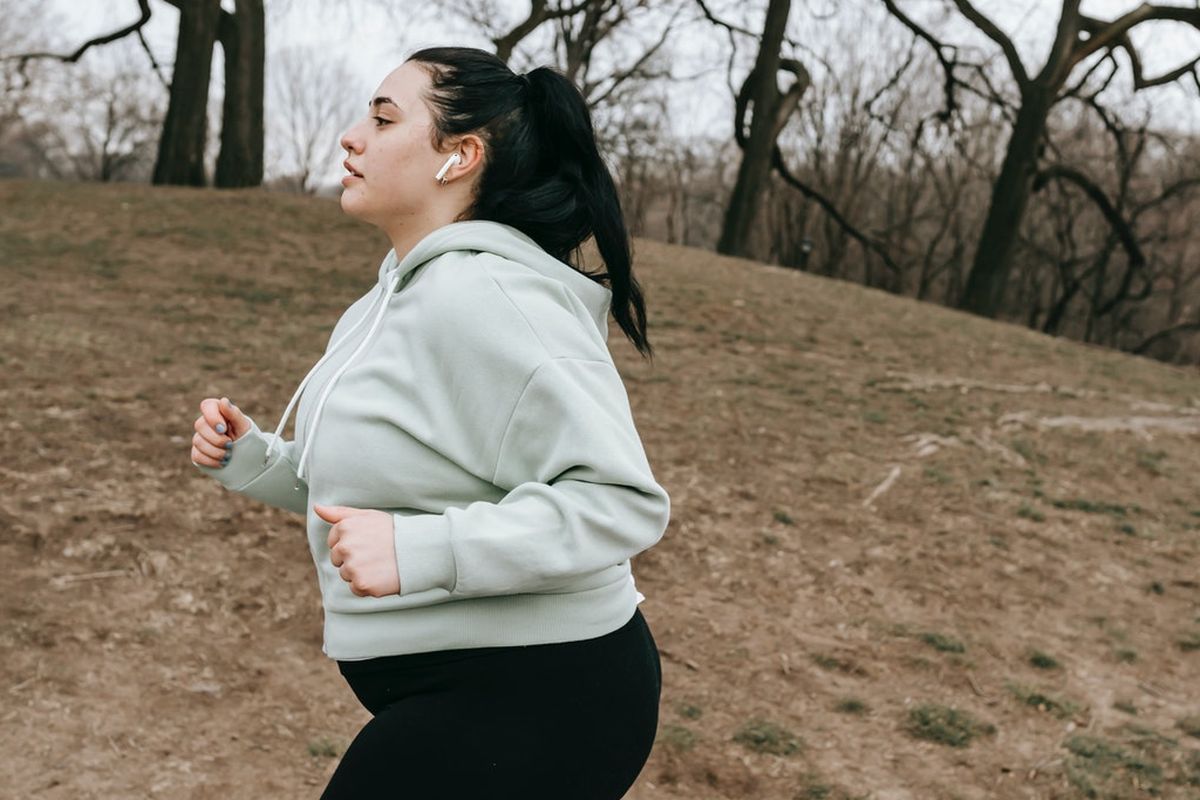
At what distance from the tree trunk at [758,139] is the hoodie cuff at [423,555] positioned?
15.2m

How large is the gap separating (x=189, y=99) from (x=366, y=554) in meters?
14.0

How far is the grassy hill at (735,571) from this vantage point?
3699 mm

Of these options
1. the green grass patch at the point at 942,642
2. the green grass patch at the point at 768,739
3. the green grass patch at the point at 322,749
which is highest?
the green grass patch at the point at 942,642

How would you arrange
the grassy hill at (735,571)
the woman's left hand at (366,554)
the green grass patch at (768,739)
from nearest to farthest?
the woman's left hand at (366,554) < the grassy hill at (735,571) < the green grass patch at (768,739)

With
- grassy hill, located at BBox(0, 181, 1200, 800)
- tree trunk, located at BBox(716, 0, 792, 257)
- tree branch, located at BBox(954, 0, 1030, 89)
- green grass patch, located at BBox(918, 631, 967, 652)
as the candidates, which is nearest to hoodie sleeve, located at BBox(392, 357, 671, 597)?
grassy hill, located at BBox(0, 181, 1200, 800)

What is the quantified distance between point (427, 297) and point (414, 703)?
22.4 inches

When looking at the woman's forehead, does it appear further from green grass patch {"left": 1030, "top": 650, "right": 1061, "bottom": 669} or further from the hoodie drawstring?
green grass patch {"left": 1030, "top": 650, "right": 1061, "bottom": 669}

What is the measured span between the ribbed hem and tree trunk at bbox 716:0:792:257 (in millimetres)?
15052

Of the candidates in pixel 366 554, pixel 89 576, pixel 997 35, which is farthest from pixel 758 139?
pixel 366 554

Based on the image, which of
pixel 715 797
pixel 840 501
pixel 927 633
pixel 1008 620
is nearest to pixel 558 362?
pixel 715 797

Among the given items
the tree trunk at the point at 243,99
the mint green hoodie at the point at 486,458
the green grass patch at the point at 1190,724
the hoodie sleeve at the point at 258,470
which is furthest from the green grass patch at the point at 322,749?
the tree trunk at the point at 243,99

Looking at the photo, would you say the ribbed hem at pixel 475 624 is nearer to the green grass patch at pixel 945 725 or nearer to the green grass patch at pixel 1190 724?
the green grass patch at pixel 945 725

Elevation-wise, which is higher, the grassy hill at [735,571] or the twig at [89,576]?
the grassy hill at [735,571]

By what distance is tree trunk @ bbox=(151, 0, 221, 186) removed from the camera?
13625 millimetres
